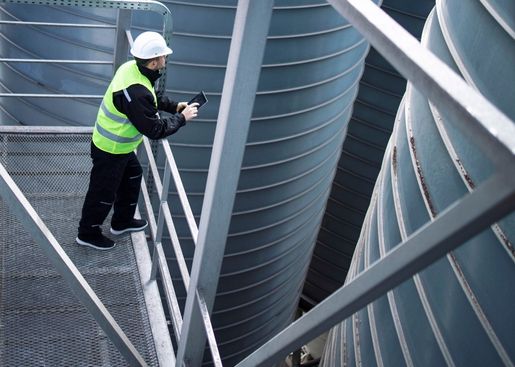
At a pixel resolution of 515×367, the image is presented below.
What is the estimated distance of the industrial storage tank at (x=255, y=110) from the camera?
4.50 metres

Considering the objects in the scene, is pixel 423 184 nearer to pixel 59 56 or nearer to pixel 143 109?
pixel 143 109

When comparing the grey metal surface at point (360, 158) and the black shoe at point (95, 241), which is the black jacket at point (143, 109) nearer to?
the black shoe at point (95, 241)

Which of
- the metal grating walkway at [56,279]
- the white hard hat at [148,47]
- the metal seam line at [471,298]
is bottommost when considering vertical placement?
the metal grating walkway at [56,279]

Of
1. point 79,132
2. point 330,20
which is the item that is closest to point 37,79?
point 79,132

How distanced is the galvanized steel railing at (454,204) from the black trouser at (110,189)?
81.9 inches

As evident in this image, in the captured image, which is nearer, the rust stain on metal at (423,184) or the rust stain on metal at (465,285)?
the rust stain on metal at (465,285)

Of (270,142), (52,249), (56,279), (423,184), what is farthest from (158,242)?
(270,142)

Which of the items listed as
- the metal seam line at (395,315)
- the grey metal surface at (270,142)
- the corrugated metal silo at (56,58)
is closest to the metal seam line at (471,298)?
the metal seam line at (395,315)

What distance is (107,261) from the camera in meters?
3.54

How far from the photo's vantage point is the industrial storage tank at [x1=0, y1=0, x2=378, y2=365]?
14.8 ft

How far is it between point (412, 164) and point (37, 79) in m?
3.50

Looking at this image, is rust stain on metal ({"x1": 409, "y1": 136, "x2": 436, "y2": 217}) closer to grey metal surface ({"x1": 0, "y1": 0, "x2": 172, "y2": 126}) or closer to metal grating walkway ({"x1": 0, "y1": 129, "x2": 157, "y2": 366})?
metal grating walkway ({"x1": 0, "y1": 129, "x2": 157, "y2": 366})

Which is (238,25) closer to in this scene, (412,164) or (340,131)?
(412,164)

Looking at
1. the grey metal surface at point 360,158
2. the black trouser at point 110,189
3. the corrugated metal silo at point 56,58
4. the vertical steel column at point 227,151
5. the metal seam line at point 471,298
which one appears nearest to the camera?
the metal seam line at point 471,298
